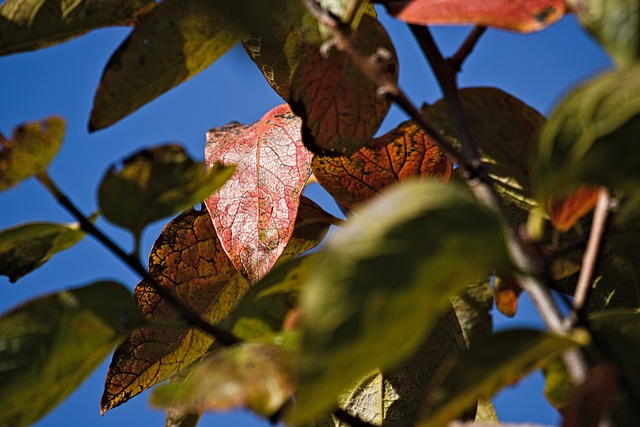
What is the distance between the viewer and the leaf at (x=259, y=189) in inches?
24.3

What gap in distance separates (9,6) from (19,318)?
0.22 meters

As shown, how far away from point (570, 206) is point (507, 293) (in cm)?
17

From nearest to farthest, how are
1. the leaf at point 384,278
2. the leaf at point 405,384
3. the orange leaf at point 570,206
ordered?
1. the leaf at point 384,278
2. the orange leaf at point 570,206
3. the leaf at point 405,384

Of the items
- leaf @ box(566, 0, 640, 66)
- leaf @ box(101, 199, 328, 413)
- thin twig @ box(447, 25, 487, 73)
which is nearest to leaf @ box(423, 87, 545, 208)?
thin twig @ box(447, 25, 487, 73)

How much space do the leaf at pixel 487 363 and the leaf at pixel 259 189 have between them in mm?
308

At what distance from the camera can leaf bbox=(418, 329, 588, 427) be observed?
30 centimetres

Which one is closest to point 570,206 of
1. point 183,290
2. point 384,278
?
point 384,278

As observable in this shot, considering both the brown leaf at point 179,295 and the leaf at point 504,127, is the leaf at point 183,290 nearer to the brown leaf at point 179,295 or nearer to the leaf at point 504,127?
the brown leaf at point 179,295

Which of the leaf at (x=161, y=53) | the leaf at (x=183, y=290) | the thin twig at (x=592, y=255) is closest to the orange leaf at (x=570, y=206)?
the thin twig at (x=592, y=255)

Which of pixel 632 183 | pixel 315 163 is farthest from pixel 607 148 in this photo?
pixel 315 163

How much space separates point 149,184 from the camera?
0.39 metres

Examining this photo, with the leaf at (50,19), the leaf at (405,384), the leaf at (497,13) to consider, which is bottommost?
the leaf at (405,384)

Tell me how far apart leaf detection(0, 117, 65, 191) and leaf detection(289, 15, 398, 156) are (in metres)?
0.15

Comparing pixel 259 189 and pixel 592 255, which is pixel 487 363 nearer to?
pixel 592 255
